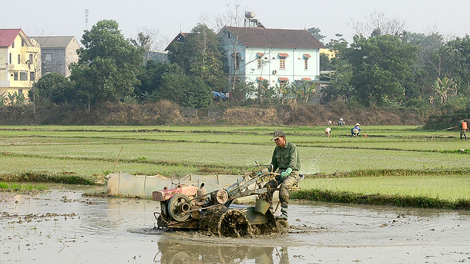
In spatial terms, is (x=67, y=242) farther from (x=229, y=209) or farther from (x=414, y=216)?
(x=414, y=216)

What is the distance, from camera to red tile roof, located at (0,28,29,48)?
7625 cm

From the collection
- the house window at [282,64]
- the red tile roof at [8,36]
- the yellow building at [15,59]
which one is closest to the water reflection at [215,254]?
the house window at [282,64]

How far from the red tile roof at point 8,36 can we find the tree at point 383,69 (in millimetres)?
42488

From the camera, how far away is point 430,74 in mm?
68312

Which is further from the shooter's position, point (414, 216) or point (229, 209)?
point (414, 216)

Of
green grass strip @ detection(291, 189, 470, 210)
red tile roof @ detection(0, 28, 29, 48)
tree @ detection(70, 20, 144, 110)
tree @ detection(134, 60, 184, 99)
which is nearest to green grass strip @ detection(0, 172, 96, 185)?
green grass strip @ detection(291, 189, 470, 210)

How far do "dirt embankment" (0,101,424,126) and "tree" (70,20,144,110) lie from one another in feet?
5.68

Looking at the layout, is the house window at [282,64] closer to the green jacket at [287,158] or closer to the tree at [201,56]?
the tree at [201,56]

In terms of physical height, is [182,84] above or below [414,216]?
above

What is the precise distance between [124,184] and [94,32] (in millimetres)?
44202

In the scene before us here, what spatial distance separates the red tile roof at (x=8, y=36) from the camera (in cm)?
7625

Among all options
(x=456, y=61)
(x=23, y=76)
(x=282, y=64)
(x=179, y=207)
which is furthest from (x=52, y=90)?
(x=179, y=207)

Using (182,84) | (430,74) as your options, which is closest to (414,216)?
(182,84)

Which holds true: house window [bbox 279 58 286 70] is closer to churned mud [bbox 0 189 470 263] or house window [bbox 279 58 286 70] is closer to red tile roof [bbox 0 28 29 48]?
red tile roof [bbox 0 28 29 48]
